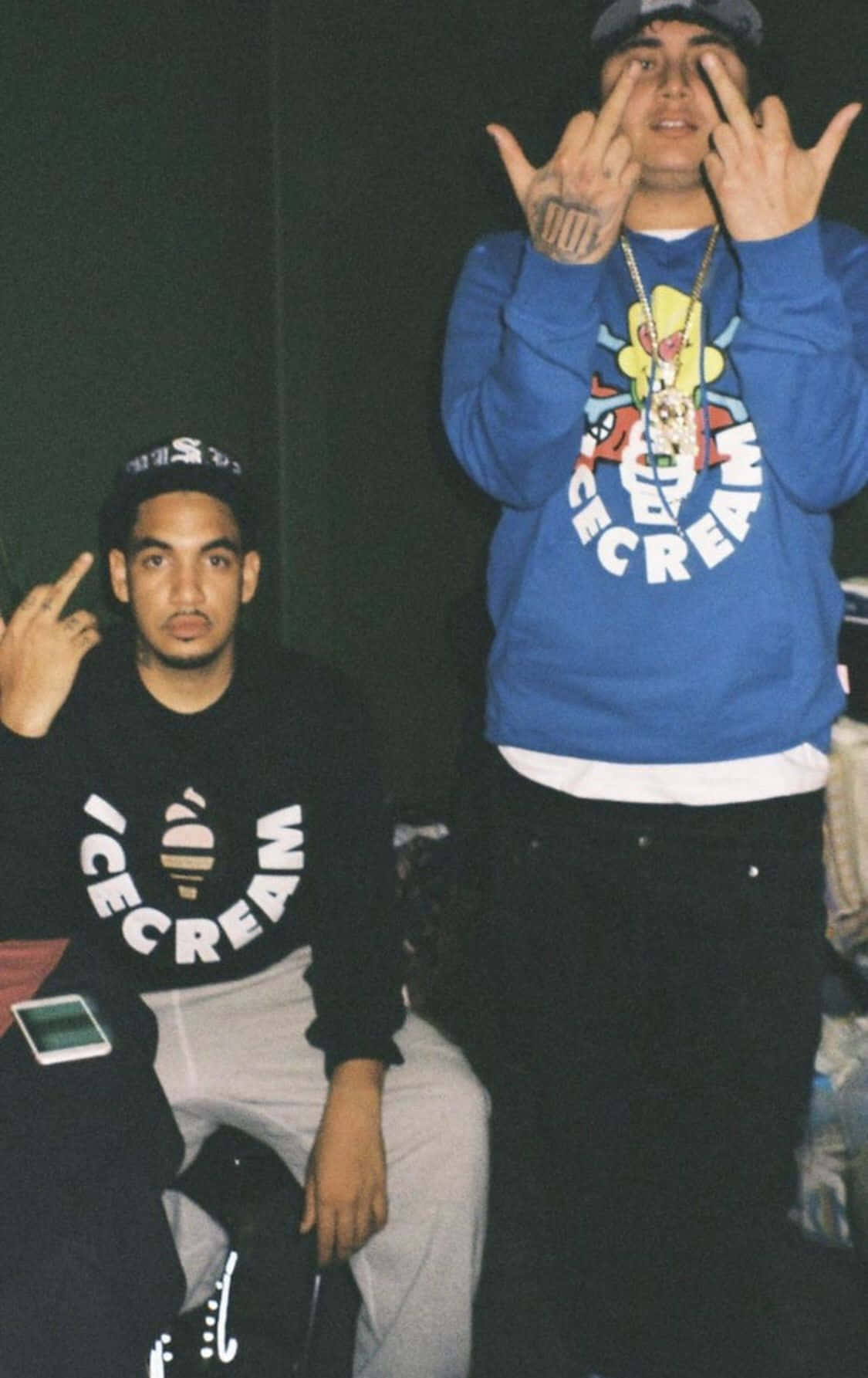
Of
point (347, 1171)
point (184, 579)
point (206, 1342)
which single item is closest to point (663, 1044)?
point (347, 1171)

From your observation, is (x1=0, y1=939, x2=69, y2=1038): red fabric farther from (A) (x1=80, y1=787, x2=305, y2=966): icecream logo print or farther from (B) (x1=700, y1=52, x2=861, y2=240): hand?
(B) (x1=700, y1=52, x2=861, y2=240): hand

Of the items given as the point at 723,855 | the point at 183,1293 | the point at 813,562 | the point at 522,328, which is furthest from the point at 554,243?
the point at 183,1293

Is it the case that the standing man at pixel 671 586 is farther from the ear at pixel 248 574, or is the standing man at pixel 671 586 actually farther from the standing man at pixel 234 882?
the ear at pixel 248 574

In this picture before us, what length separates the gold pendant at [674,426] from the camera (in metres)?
1.33

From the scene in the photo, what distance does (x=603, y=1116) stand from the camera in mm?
1569

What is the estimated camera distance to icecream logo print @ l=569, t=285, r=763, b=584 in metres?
1.31

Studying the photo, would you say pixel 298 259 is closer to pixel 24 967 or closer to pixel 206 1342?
pixel 24 967

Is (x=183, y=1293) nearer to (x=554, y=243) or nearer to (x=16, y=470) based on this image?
(x=554, y=243)

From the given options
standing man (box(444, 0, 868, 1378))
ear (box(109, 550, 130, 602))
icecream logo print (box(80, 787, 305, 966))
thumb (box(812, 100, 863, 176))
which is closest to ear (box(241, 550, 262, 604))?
ear (box(109, 550, 130, 602))

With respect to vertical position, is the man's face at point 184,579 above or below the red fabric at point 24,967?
above

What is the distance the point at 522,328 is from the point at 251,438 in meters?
1.46

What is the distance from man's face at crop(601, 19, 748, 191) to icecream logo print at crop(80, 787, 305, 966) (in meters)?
0.95

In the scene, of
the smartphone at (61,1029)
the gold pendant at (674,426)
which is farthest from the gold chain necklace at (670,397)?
the smartphone at (61,1029)

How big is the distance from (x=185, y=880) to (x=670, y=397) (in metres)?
0.90
